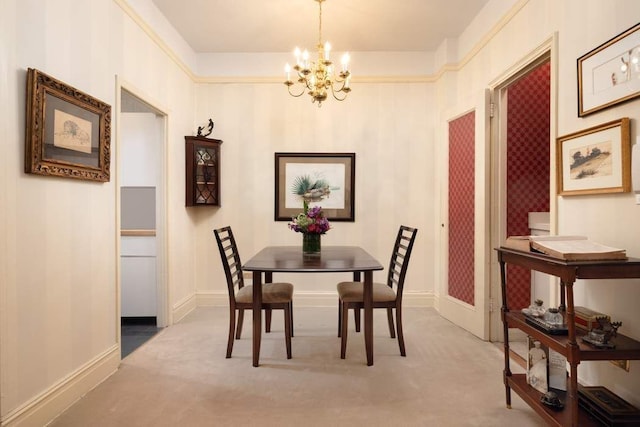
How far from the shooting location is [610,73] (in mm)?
1758

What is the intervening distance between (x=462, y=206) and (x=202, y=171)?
9.54ft

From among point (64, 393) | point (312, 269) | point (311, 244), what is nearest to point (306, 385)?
point (312, 269)

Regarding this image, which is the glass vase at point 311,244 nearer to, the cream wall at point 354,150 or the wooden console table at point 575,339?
the cream wall at point 354,150

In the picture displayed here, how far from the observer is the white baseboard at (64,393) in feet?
5.61

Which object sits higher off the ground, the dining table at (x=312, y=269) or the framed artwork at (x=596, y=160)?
the framed artwork at (x=596, y=160)

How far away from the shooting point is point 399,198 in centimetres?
414

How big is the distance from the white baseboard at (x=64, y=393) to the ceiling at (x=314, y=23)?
303 cm

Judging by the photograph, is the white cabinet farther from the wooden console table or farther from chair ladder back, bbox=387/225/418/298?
the wooden console table

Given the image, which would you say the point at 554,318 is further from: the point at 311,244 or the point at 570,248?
the point at 311,244

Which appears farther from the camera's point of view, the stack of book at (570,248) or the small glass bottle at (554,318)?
the small glass bottle at (554,318)

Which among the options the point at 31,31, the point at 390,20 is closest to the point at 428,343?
the point at 390,20

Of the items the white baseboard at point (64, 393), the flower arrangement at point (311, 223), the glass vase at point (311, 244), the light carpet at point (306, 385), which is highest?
the flower arrangement at point (311, 223)

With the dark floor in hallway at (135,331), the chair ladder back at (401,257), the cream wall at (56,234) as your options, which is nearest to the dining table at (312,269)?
the chair ladder back at (401,257)

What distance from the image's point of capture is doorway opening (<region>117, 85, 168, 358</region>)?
3.44 metres
